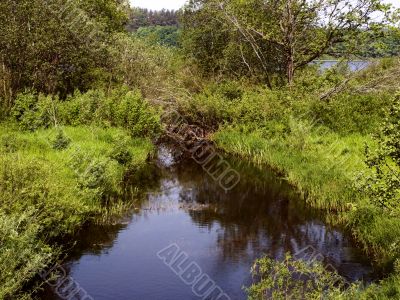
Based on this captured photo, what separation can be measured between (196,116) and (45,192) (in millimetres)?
19996

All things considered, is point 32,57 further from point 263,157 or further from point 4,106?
point 263,157

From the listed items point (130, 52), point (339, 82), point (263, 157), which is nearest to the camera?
point (263, 157)

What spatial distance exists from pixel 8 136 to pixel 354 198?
42.9ft

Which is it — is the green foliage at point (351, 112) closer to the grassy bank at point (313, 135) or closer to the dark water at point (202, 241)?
the grassy bank at point (313, 135)

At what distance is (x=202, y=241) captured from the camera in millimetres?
16078

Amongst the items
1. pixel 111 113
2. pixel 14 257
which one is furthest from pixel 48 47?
pixel 14 257

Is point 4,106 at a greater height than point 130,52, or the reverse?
point 130,52

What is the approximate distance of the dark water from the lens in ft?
42.4

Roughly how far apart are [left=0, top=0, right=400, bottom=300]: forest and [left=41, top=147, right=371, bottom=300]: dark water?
0.61 m

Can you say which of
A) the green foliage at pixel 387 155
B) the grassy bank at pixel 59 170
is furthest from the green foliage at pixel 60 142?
the green foliage at pixel 387 155

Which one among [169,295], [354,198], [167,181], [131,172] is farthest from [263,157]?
[169,295]

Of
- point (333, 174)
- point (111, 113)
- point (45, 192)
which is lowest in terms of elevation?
point (333, 174)

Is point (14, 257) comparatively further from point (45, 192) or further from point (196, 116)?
point (196, 116)

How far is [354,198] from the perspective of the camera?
17.2 m
